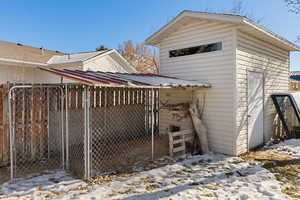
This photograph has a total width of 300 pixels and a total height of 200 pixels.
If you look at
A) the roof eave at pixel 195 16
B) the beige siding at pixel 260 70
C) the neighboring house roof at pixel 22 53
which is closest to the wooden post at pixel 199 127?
the beige siding at pixel 260 70

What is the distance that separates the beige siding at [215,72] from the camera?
5488mm

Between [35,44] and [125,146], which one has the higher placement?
[35,44]

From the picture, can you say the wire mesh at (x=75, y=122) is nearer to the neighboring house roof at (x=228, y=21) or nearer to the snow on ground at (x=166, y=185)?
the snow on ground at (x=166, y=185)

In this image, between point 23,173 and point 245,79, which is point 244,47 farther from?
point 23,173

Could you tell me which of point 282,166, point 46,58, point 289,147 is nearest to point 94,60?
point 46,58

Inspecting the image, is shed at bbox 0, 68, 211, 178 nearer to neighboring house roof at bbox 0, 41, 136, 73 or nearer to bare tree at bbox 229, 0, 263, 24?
neighboring house roof at bbox 0, 41, 136, 73

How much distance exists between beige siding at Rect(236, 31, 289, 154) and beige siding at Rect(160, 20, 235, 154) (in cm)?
24

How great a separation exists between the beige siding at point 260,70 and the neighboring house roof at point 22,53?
1099 cm

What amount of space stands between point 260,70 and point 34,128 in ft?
22.4

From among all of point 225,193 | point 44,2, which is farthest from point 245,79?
point 44,2

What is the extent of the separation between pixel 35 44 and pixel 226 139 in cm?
1514

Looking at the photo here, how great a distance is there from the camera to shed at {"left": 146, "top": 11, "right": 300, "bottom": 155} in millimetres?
5453

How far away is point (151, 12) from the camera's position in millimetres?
14031

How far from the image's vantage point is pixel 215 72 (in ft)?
19.0
